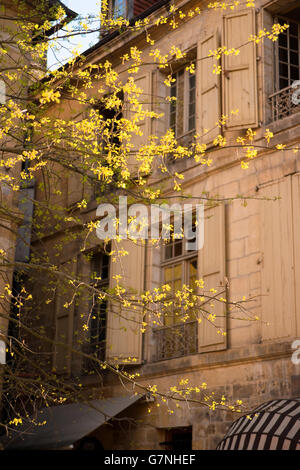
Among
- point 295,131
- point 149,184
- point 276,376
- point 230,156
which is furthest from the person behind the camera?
point 149,184

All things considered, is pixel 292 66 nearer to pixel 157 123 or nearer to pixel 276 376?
pixel 157 123

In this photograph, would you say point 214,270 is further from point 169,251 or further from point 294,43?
point 294,43

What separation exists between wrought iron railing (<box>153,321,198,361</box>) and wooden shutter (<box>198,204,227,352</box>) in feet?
1.21

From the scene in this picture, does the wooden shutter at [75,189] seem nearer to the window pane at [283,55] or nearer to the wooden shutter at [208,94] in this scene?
the wooden shutter at [208,94]

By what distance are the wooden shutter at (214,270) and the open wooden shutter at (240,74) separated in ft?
4.25

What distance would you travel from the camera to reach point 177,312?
1047 cm

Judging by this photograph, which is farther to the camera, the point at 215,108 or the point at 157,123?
the point at 157,123

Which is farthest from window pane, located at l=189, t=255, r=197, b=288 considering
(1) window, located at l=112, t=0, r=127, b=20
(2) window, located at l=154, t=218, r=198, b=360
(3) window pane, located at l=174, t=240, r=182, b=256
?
(1) window, located at l=112, t=0, r=127, b=20

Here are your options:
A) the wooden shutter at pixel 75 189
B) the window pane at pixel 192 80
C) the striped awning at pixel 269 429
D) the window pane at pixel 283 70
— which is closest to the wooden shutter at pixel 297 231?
the striped awning at pixel 269 429

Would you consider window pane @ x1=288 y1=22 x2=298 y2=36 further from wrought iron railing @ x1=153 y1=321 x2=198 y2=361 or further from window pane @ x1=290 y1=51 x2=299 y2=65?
wrought iron railing @ x1=153 y1=321 x2=198 y2=361

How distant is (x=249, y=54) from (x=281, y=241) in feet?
9.73

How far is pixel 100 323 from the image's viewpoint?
12.5 m

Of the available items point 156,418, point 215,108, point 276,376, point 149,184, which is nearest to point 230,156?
point 215,108

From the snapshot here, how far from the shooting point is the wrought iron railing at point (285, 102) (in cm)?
979
